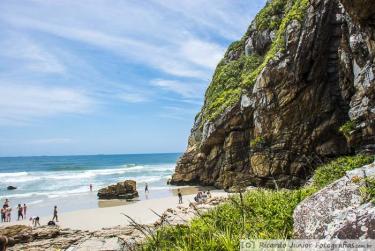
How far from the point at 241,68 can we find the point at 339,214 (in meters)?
44.2

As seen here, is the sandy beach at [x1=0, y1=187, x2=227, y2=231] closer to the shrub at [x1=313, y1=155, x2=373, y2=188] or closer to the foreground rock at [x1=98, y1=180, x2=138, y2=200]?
the foreground rock at [x1=98, y1=180, x2=138, y2=200]

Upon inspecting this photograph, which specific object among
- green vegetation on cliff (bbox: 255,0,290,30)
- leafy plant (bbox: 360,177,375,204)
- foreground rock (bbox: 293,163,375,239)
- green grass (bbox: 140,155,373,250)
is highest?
green vegetation on cliff (bbox: 255,0,290,30)

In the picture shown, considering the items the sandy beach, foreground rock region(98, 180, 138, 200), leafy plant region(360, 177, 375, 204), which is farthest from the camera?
foreground rock region(98, 180, 138, 200)

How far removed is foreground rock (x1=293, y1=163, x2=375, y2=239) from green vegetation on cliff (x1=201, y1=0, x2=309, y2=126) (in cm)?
2774

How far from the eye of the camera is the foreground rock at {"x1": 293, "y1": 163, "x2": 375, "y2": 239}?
4.78 metres

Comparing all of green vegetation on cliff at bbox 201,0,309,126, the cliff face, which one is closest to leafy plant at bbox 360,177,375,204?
the cliff face

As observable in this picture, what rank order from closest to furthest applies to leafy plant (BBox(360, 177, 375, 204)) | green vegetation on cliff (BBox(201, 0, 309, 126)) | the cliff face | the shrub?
leafy plant (BBox(360, 177, 375, 204))
the shrub
the cliff face
green vegetation on cliff (BBox(201, 0, 309, 126))

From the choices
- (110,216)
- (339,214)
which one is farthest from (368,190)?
(110,216)

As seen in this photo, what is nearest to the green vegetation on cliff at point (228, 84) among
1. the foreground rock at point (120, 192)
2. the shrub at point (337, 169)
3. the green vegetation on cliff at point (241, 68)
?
the green vegetation on cliff at point (241, 68)

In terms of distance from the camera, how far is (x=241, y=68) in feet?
158

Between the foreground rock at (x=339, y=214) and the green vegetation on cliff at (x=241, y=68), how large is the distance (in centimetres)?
2774

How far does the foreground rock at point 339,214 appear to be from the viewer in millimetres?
4781

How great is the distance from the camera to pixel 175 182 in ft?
165

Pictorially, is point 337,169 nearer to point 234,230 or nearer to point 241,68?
point 234,230
